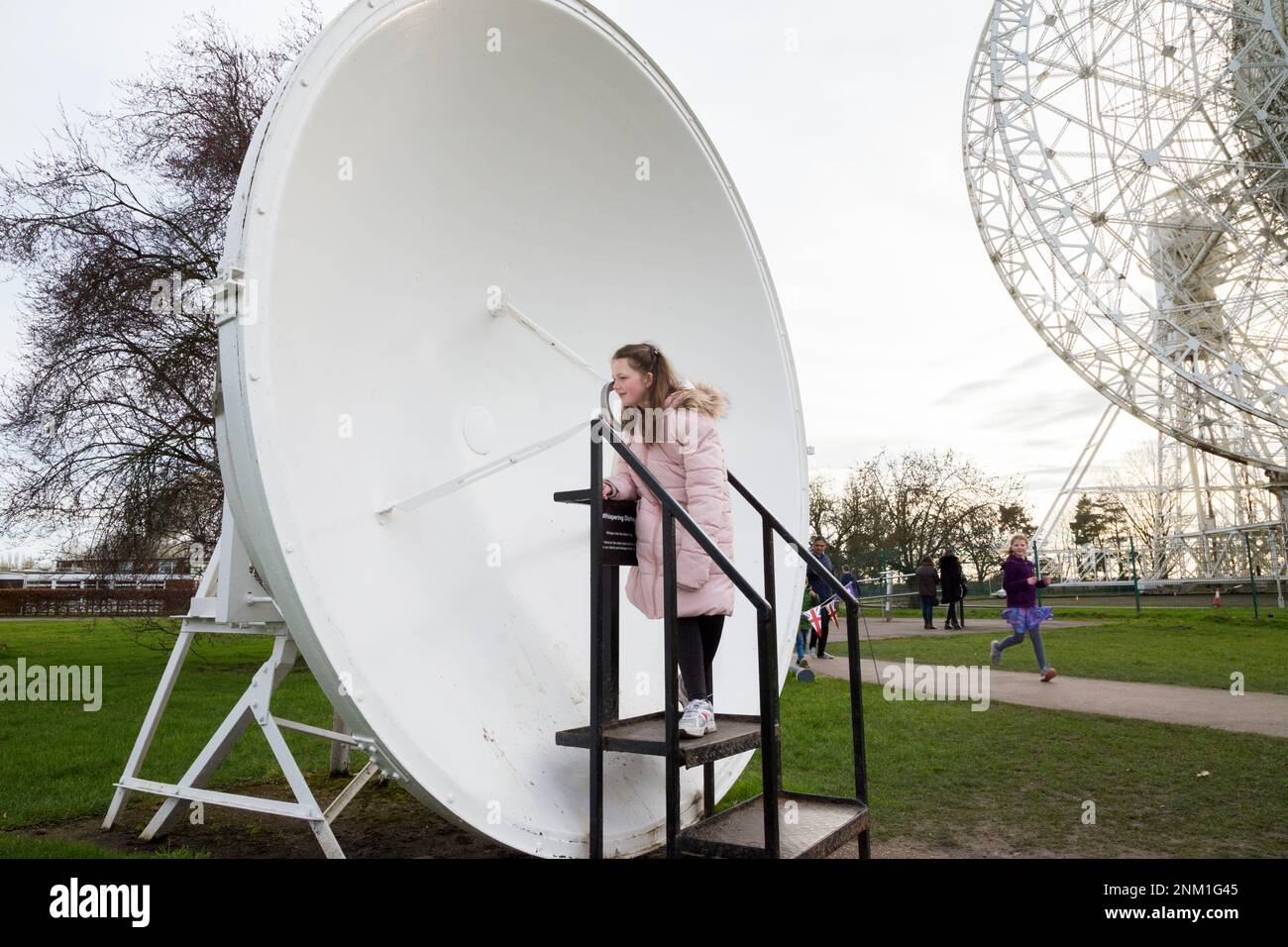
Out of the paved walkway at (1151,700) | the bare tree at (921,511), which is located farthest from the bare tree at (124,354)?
the bare tree at (921,511)

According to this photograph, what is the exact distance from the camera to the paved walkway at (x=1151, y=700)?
275 inches

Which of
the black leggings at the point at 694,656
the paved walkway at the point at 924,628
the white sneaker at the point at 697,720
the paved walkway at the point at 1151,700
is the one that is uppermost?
the black leggings at the point at 694,656

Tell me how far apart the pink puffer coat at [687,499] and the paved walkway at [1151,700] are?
3360 mm

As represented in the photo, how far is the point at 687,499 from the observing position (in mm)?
3621

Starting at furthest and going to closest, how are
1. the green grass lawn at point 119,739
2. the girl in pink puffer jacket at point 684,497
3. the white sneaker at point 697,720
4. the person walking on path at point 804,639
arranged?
1. the person walking on path at point 804,639
2. the green grass lawn at point 119,739
3. the girl in pink puffer jacket at point 684,497
4. the white sneaker at point 697,720

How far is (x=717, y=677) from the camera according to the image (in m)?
4.58

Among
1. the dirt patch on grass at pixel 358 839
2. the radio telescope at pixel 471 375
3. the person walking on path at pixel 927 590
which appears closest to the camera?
the radio telescope at pixel 471 375

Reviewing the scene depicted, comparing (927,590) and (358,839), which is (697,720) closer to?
(358,839)

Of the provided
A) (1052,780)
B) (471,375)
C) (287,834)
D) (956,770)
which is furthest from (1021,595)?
(287,834)

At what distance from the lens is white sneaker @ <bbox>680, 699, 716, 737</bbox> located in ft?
10.8

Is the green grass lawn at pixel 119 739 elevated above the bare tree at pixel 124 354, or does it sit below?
A: below

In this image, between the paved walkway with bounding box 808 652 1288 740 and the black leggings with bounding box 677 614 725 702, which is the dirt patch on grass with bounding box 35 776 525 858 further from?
the paved walkway with bounding box 808 652 1288 740

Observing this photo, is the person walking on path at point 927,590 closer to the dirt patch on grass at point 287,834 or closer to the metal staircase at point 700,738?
the dirt patch on grass at point 287,834
